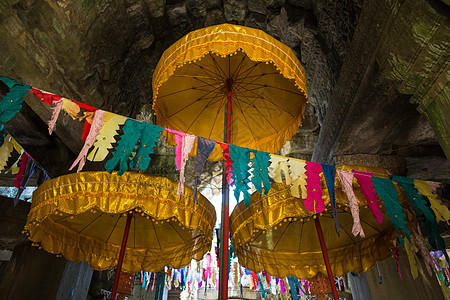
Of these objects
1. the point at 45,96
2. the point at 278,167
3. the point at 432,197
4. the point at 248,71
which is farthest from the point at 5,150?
the point at 432,197

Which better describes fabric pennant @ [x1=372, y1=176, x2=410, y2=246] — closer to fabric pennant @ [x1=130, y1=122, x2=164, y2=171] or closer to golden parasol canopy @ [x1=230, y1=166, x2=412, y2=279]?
golden parasol canopy @ [x1=230, y1=166, x2=412, y2=279]

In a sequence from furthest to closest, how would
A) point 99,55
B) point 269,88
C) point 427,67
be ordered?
point 99,55
point 269,88
point 427,67

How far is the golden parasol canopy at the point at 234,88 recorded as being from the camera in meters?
3.98

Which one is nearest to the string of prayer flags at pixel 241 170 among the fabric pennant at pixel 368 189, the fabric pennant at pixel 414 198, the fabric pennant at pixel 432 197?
the fabric pennant at pixel 368 189

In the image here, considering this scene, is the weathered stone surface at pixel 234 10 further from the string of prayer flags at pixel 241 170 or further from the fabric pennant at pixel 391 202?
the fabric pennant at pixel 391 202

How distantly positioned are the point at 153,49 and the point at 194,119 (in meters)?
3.83

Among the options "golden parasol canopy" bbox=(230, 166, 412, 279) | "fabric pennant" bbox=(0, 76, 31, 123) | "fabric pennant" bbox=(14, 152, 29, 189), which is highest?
"fabric pennant" bbox=(14, 152, 29, 189)

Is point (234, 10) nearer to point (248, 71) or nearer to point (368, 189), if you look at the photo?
point (248, 71)

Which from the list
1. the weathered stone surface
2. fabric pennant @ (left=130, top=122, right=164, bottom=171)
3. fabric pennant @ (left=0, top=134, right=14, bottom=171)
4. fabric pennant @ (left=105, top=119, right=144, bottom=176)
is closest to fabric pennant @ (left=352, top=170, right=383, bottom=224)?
fabric pennant @ (left=130, top=122, right=164, bottom=171)

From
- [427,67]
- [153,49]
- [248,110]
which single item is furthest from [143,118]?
[427,67]

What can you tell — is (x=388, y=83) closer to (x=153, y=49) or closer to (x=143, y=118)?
(x=153, y=49)

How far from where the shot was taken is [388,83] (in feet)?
14.0

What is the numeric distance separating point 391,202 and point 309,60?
5.14 m

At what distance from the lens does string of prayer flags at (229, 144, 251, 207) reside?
2.79 meters
